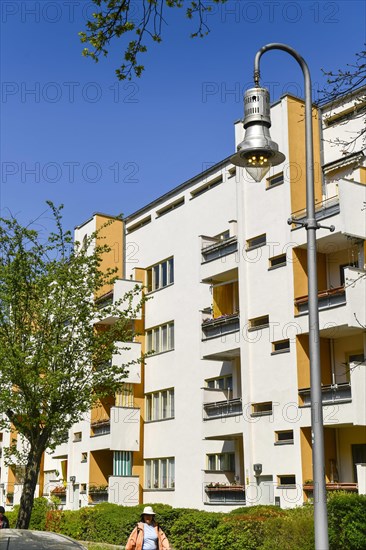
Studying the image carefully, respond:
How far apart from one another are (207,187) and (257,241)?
238 inches

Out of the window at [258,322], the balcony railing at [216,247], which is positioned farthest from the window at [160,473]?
the balcony railing at [216,247]

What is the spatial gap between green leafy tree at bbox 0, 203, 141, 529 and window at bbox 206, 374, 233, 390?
7376mm

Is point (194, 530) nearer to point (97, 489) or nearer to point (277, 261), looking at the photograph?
point (277, 261)

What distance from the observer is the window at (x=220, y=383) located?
1313 inches

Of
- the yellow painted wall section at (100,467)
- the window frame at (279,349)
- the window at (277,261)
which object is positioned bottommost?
the yellow painted wall section at (100,467)

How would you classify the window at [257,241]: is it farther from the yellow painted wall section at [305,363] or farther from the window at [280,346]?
the yellow painted wall section at [305,363]

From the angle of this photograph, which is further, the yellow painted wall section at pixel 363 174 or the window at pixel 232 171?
the window at pixel 232 171

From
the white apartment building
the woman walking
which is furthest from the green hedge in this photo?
the woman walking

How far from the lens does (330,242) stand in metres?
28.1

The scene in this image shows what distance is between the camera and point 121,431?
37781 millimetres

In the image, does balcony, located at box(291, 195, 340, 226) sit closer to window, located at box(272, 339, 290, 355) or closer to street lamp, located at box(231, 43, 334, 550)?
window, located at box(272, 339, 290, 355)

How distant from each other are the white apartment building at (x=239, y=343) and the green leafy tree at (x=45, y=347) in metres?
6.16

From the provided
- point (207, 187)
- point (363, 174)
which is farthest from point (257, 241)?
point (207, 187)

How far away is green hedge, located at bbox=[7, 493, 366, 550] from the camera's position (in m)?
18.1
